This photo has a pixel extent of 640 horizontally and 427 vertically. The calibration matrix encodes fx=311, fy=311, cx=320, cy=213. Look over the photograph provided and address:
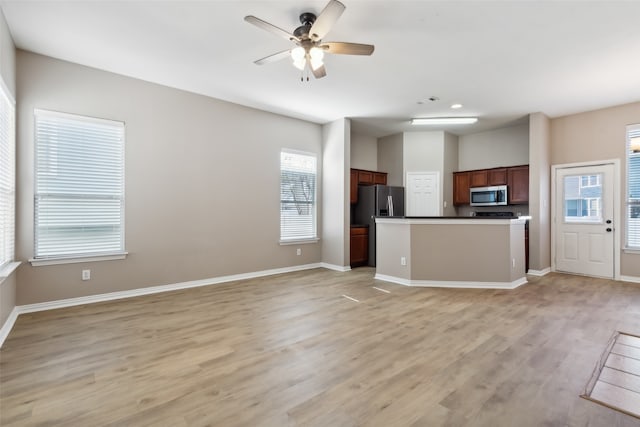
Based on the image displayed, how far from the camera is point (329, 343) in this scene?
106 inches

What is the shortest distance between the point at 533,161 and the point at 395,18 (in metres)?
4.34

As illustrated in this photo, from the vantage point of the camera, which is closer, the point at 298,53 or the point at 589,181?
the point at 298,53

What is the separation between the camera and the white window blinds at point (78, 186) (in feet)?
11.8

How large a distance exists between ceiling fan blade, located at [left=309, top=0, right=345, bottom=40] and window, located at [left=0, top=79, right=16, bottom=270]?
2.85 m

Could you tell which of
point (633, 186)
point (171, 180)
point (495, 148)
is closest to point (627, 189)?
point (633, 186)

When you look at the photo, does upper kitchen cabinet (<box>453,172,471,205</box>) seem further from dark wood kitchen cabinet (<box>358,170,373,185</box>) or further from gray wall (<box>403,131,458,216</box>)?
dark wood kitchen cabinet (<box>358,170,373,185</box>)

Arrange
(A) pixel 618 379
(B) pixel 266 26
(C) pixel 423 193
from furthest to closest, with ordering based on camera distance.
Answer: (C) pixel 423 193 < (B) pixel 266 26 < (A) pixel 618 379

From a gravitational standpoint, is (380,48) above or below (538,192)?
above

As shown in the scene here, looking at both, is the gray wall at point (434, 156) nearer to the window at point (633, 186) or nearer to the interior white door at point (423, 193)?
the interior white door at point (423, 193)

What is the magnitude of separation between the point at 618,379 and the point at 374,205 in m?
4.73

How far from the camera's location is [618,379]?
2127 mm

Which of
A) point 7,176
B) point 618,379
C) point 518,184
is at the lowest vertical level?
point 618,379

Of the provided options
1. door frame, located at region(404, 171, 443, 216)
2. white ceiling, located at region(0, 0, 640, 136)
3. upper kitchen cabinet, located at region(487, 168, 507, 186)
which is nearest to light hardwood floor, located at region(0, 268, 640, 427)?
white ceiling, located at region(0, 0, 640, 136)

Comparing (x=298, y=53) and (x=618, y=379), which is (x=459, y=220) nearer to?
(x=618, y=379)
